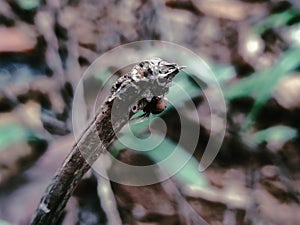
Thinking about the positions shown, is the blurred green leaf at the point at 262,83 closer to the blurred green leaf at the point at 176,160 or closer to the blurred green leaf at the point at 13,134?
the blurred green leaf at the point at 176,160

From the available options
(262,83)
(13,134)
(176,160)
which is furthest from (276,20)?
(13,134)

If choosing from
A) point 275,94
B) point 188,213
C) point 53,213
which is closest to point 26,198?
point 53,213

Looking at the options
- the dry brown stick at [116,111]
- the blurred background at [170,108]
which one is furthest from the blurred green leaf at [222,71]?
the dry brown stick at [116,111]

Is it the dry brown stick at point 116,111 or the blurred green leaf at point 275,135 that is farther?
the blurred green leaf at point 275,135

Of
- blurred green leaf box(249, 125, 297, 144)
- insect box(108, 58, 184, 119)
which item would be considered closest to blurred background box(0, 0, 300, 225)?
blurred green leaf box(249, 125, 297, 144)

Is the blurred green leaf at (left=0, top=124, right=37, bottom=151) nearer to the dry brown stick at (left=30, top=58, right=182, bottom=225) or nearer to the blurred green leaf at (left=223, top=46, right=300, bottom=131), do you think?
the dry brown stick at (left=30, top=58, right=182, bottom=225)

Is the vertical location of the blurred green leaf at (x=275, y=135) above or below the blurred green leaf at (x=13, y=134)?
below
